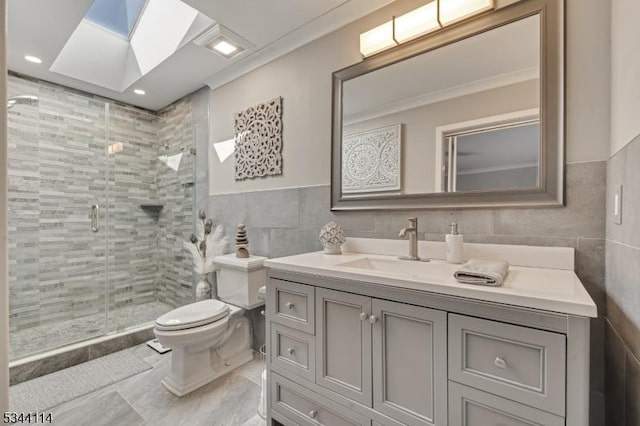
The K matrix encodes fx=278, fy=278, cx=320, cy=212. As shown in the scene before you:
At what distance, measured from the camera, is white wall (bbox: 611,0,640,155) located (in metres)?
0.81

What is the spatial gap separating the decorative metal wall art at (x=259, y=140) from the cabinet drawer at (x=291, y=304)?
106 cm

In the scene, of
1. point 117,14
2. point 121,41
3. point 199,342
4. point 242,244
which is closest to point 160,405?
point 199,342

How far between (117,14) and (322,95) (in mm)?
2298

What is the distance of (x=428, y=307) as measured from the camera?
950mm

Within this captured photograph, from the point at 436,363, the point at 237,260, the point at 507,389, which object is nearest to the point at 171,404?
the point at 237,260

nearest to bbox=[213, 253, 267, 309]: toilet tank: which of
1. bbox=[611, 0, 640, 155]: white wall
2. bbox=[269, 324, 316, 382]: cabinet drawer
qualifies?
bbox=[269, 324, 316, 382]: cabinet drawer

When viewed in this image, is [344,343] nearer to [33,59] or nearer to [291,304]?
[291,304]

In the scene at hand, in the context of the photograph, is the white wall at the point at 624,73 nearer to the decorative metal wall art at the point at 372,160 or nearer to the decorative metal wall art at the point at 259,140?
the decorative metal wall art at the point at 372,160

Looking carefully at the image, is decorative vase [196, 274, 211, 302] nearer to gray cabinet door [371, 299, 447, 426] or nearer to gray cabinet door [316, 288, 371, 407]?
gray cabinet door [316, 288, 371, 407]

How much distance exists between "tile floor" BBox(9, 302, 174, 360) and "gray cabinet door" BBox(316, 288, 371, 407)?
230 cm

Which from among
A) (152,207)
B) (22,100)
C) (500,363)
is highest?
(22,100)

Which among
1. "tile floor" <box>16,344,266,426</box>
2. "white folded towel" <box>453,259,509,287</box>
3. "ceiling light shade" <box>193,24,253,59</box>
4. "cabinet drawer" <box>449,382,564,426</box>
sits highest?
"ceiling light shade" <box>193,24,253,59</box>

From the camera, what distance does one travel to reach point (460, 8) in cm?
136

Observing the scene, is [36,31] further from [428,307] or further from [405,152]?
[428,307]
